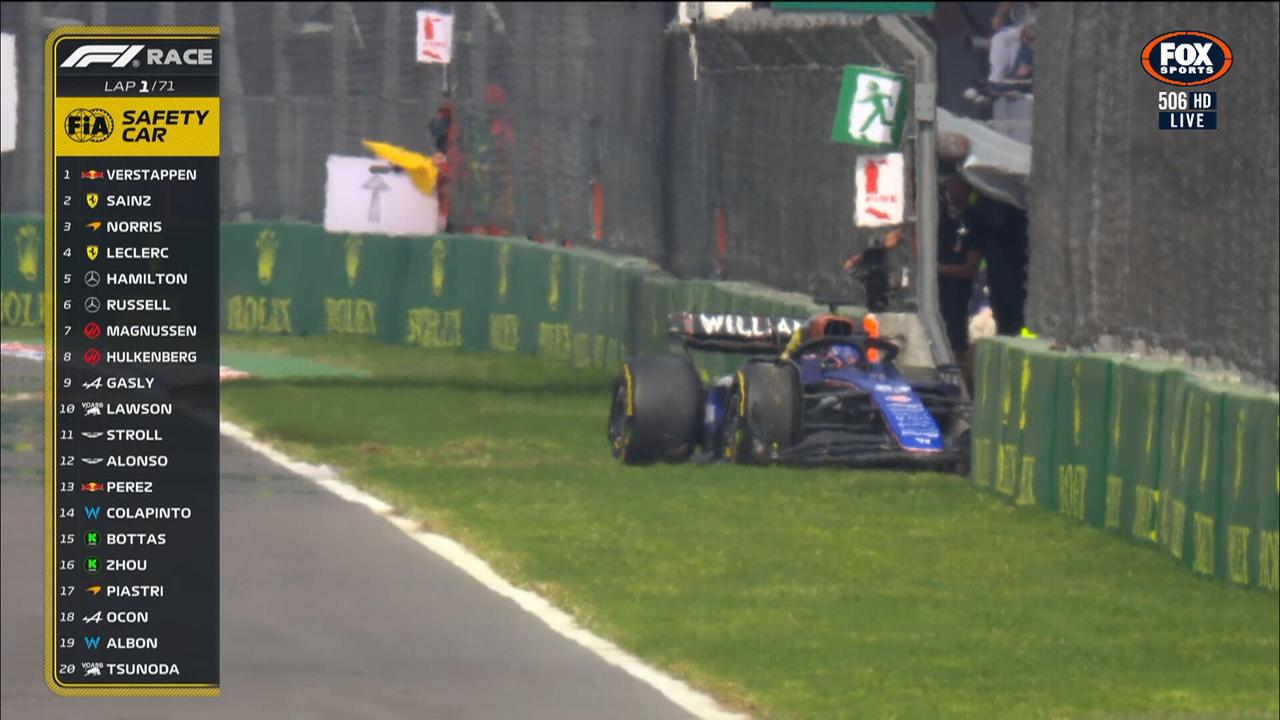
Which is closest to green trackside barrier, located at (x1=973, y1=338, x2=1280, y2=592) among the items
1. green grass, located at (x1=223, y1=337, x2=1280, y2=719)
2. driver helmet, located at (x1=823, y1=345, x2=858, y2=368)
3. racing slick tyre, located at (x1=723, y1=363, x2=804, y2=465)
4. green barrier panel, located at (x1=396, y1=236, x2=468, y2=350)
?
green grass, located at (x1=223, y1=337, x2=1280, y2=719)

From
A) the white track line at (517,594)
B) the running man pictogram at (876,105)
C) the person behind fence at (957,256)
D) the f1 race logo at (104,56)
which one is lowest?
the white track line at (517,594)

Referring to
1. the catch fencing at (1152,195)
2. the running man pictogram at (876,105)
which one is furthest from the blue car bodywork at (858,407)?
the running man pictogram at (876,105)

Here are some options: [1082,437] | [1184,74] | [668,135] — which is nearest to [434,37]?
[668,135]

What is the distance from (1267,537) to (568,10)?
58.4ft

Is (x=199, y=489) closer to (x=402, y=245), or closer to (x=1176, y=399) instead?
(x=1176, y=399)

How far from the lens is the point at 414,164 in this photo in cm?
2988

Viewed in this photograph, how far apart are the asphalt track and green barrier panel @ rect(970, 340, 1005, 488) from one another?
3.57 meters

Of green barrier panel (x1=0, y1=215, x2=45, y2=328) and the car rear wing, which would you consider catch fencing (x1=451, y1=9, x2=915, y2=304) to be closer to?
the car rear wing

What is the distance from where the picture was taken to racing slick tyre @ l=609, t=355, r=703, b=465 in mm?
16781

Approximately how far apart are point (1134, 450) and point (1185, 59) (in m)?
8.68

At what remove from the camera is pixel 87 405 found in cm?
339

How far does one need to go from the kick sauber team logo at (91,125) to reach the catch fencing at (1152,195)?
752 centimetres

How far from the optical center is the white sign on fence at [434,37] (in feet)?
95.0

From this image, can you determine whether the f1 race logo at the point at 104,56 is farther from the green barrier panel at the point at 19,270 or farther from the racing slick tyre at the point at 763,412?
the green barrier panel at the point at 19,270
